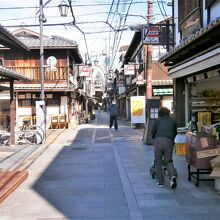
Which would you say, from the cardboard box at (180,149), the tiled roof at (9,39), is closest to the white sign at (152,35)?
the cardboard box at (180,149)

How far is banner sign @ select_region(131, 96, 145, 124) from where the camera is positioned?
2577 cm

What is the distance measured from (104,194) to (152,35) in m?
8.70

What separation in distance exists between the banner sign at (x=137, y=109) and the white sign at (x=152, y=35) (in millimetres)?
10275

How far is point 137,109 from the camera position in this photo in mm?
26047

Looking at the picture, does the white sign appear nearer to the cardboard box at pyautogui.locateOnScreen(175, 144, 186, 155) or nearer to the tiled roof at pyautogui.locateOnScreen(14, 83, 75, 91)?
the cardboard box at pyautogui.locateOnScreen(175, 144, 186, 155)

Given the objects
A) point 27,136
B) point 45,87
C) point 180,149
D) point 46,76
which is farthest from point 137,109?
point 180,149

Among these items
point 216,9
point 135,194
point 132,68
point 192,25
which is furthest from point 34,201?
point 132,68

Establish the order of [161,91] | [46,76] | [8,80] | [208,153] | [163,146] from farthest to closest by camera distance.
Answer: [161,91], [46,76], [8,80], [163,146], [208,153]

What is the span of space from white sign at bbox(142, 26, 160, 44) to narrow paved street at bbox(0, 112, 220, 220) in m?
4.72

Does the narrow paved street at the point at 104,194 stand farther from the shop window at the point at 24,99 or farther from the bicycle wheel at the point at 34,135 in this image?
the shop window at the point at 24,99

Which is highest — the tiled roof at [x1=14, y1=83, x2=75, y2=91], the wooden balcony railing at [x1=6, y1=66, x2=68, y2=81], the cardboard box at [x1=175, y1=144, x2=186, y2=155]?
the wooden balcony railing at [x1=6, y1=66, x2=68, y2=81]

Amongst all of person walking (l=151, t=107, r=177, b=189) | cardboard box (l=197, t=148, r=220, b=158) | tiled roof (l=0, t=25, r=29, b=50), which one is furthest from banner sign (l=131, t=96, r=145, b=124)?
cardboard box (l=197, t=148, r=220, b=158)

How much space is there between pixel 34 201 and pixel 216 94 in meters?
7.47

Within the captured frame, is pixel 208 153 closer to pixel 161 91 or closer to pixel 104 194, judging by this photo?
pixel 104 194
